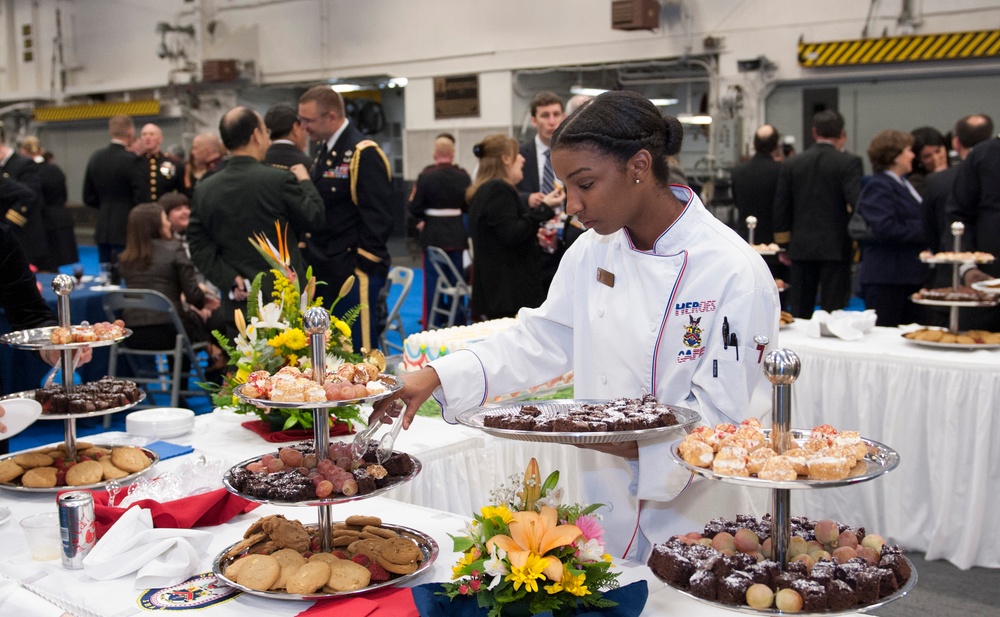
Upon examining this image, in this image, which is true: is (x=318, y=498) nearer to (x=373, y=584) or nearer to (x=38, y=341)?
(x=373, y=584)

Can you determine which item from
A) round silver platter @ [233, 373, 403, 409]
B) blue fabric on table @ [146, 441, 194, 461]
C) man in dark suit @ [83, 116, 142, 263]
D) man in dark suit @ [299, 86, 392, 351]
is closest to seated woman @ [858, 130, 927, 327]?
man in dark suit @ [299, 86, 392, 351]

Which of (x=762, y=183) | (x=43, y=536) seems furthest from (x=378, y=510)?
(x=762, y=183)

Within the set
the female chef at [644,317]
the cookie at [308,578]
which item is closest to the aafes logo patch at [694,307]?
the female chef at [644,317]

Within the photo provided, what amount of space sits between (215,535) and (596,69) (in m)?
10.7

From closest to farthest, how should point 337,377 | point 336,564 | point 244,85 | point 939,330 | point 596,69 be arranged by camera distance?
point 336,564 → point 337,377 → point 939,330 → point 596,69 → point 244,85

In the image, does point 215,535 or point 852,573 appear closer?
point 852,573

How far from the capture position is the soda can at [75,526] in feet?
5.19

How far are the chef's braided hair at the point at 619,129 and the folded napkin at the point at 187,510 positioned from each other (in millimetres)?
861

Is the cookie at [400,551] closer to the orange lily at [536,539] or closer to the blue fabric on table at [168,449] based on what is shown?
the orange lily at [536,539]

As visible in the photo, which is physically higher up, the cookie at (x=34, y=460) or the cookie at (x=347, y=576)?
the cookie at (x=34, y=460)

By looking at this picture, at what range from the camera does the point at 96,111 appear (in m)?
16.5

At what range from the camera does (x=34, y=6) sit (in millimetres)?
17375

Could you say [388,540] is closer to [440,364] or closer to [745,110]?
[440,364]

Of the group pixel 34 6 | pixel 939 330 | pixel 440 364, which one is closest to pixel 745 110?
pixel 939 330
